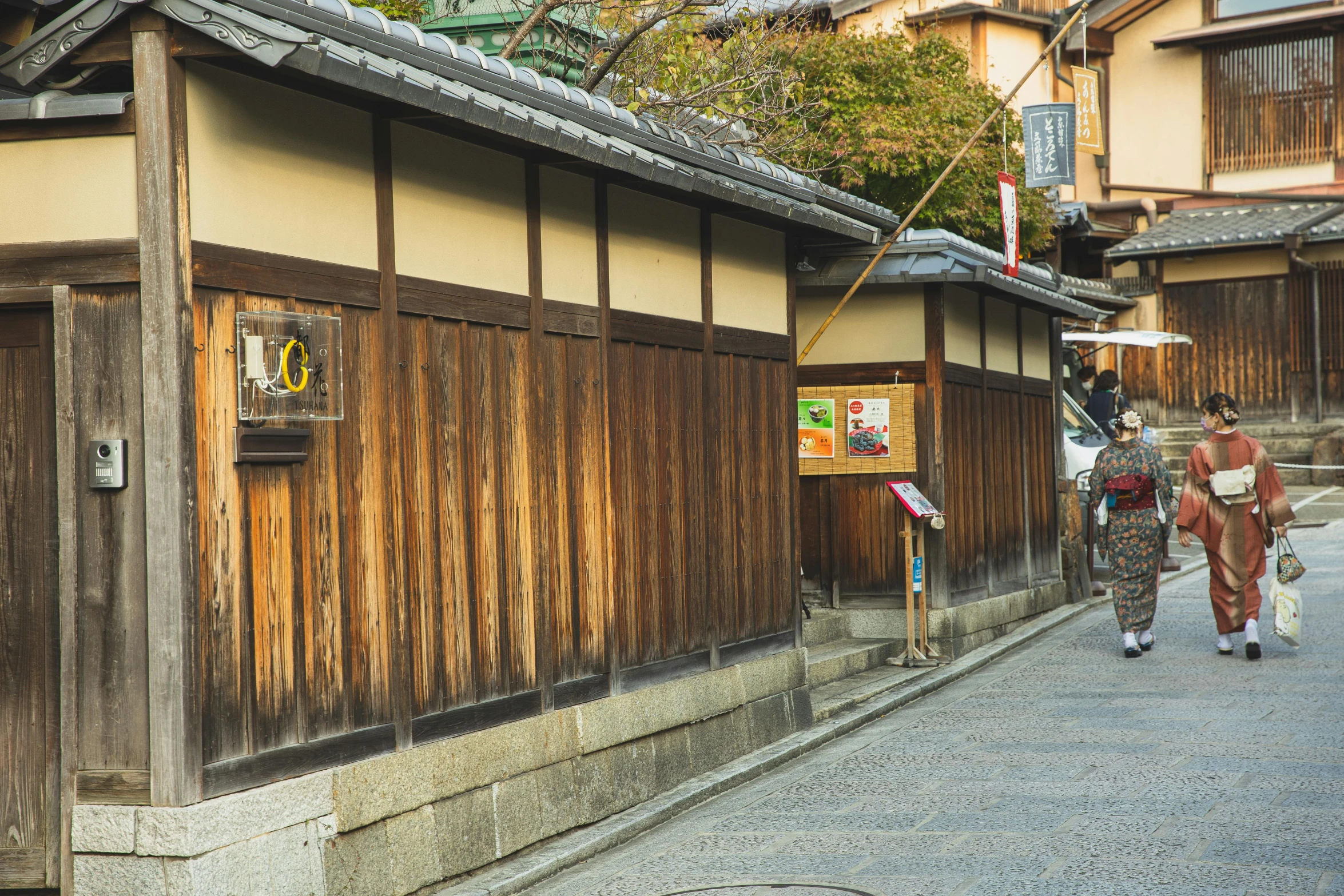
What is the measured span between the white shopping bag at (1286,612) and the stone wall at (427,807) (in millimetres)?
5276

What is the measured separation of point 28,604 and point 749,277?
5.82 meters

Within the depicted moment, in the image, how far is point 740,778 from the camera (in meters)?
8.92

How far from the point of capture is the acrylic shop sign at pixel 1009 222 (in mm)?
12609

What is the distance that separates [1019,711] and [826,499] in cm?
322

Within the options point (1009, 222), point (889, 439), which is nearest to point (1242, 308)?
point (1009, 222)

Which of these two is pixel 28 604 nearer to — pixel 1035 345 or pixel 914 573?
pixel 914 573

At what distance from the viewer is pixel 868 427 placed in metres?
12.9

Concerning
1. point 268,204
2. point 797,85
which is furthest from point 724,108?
point 268,204

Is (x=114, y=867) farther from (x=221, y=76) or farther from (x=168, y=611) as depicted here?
(x=221, y=76)

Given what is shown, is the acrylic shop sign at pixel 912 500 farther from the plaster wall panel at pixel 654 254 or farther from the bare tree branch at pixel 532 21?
the bare tree branch at pixel 532 21


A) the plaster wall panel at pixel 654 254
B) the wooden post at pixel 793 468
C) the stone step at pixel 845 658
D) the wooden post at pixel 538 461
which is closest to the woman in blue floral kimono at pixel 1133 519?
the stone step at pixel 845 658

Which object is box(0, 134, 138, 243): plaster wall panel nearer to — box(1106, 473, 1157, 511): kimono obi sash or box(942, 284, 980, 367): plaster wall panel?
box(942, 284, 980, 367): plaster wall panel

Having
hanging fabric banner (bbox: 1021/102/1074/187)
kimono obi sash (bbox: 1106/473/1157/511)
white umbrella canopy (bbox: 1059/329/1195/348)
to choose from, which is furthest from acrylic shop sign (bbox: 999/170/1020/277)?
white umbrella canopy (bbox: 1059/329/1195/348)

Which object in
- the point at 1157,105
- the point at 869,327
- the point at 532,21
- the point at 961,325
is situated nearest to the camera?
the point at 532,21
